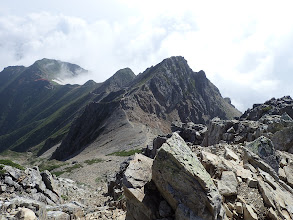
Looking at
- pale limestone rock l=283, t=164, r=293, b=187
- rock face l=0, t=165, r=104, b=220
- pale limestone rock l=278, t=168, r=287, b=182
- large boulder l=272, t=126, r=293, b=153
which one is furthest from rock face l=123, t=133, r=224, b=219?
large boulder l=272, t=126, r=293, b=153

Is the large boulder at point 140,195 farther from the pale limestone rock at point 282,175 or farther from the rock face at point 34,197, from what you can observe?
the pale limestone rock at point 282,175

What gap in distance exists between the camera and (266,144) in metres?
21.6

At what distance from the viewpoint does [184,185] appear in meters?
11.1

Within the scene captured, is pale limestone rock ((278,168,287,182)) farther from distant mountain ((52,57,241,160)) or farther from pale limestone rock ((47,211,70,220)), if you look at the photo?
distant mountain ((52,57,241,160))

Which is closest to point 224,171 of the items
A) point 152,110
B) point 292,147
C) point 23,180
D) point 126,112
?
point 292,147

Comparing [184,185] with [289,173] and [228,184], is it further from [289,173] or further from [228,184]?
[289,173]

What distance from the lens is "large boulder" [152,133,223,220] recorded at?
1056cm

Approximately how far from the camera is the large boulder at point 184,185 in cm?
1056

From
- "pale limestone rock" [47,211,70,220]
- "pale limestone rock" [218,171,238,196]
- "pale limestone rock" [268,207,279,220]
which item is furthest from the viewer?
"pale limestone rock" [47,211,70,220]

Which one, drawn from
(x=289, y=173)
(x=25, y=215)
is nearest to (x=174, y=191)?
(x=25, y=215)

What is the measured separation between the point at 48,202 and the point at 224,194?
19789 millimetres

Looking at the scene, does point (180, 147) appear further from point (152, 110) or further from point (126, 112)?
point (152, 110)

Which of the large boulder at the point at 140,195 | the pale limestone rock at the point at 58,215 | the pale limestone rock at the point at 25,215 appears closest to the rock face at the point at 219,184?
the large boulder at the point at 140,195

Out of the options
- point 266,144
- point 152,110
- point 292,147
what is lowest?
point 266,144
